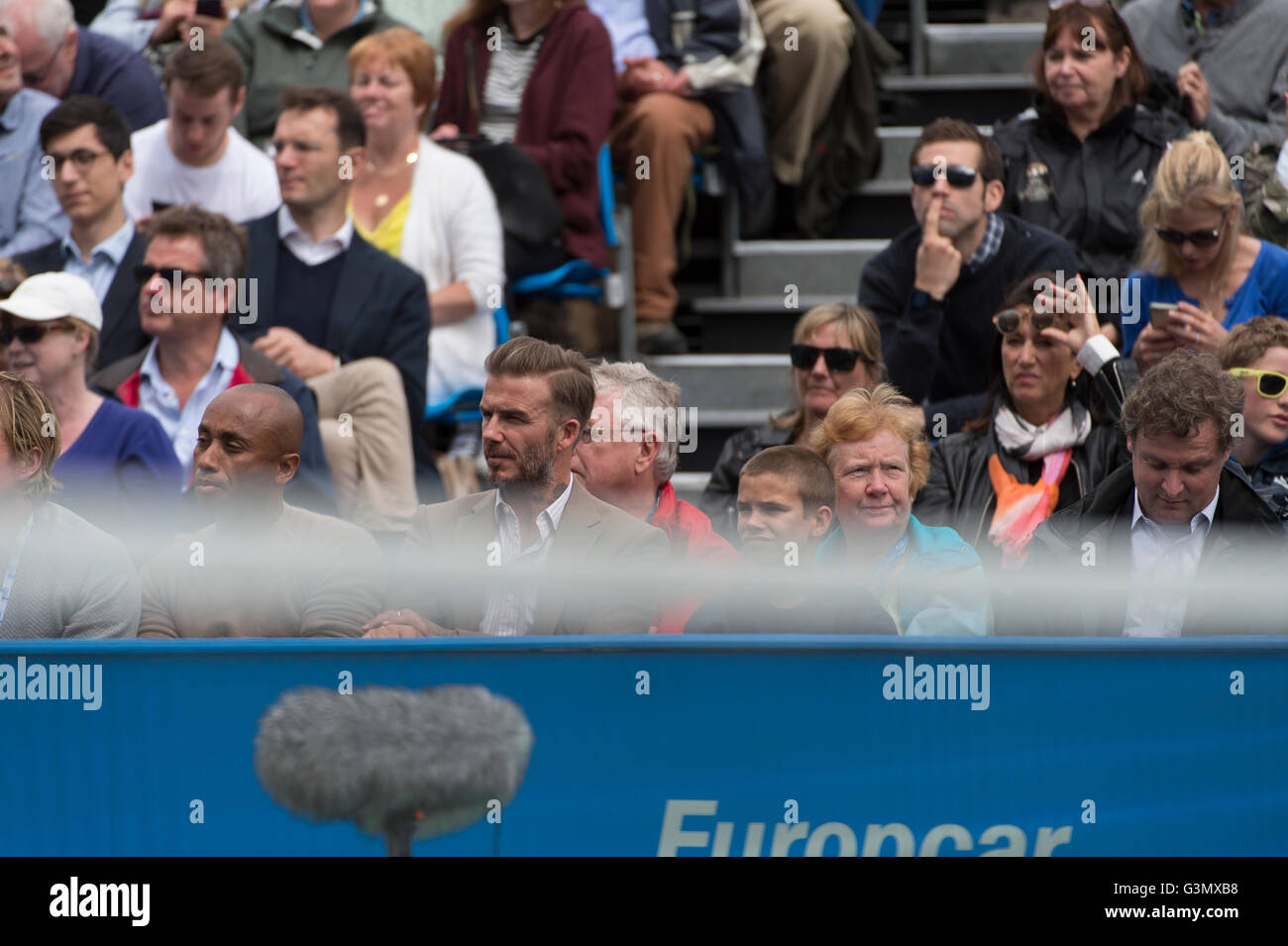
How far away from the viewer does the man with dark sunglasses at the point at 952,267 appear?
570 cm

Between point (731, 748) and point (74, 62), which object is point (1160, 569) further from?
point (74, 62)

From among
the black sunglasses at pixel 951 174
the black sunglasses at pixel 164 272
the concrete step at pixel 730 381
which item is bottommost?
the concrete step at pixel 730 381

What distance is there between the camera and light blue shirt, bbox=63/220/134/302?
6.24 m

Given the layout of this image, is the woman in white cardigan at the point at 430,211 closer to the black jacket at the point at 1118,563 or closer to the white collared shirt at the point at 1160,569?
the black jacket at the point at 1118,563

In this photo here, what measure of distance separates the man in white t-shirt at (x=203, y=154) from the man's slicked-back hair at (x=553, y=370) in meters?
2.92

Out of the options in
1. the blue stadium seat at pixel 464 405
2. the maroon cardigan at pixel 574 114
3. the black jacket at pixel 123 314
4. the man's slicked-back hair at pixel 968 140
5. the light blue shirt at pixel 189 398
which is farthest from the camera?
the maroon cardigan at pixel 574 114

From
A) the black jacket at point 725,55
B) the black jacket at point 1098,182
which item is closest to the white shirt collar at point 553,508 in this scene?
the black jacket at point 1098,182

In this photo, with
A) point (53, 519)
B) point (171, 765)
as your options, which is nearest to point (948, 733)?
point (171, 765)

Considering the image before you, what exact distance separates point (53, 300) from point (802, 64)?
131 inches

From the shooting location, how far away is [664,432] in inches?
186

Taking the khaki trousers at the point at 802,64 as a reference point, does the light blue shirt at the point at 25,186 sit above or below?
below
